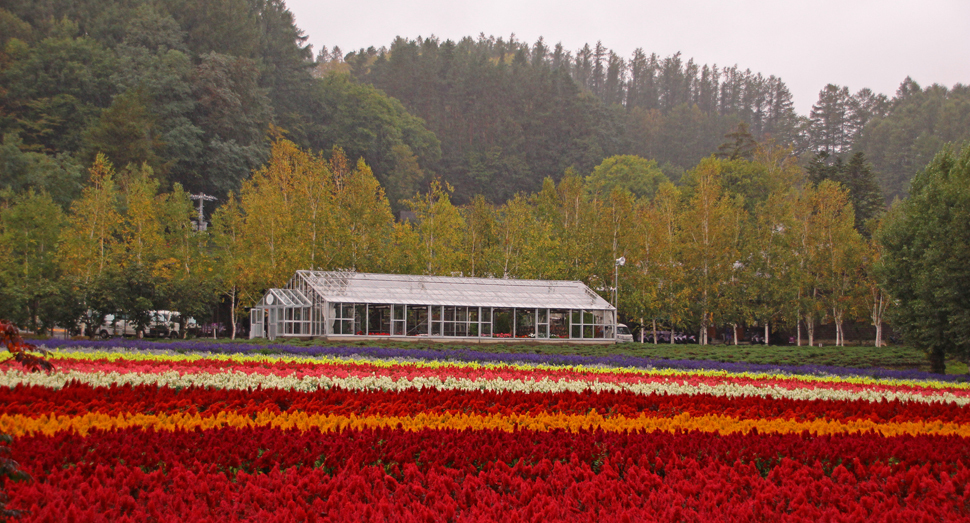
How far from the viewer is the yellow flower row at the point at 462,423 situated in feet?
27.9

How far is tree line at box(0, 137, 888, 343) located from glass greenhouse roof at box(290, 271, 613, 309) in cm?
427

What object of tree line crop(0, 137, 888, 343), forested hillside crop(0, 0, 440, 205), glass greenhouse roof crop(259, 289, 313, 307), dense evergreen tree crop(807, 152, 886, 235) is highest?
forested hillside crop(0, 0, 440, 205)

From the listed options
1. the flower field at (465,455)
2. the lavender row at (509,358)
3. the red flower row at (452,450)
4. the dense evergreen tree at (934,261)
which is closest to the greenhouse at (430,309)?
the lavender row at (509,358)

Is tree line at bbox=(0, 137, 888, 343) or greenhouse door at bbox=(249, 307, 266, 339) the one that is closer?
greenhouse door at bbox=(249, 307, 266, 339)

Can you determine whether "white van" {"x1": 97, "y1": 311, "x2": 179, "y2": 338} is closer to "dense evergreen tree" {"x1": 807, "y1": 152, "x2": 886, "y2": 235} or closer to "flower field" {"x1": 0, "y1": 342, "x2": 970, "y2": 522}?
"flower field" {"x1": 0, "y1": 342, "x2": 970, "y2": 522}

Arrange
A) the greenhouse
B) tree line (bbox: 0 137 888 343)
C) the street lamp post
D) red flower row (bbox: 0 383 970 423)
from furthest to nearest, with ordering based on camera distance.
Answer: tree line (bbox: 0 137 888 343) → the street lamp post → the greenhouse → red flower row (bbox: 0 383 970 423)

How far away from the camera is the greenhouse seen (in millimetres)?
35531

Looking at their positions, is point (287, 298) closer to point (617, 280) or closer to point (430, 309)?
point (430, 309)

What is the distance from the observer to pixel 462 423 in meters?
9.53

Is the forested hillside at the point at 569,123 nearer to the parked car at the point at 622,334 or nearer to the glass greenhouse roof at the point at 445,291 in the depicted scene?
the parked car at the point at 622,334

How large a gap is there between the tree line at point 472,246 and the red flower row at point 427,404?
26.3 metres

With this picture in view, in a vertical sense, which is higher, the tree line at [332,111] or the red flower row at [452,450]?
the tree line at [332,111]

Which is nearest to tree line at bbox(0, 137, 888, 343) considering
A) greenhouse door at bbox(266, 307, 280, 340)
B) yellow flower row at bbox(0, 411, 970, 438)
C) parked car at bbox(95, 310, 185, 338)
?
parked car at bbox(95, 310, 185, 338)

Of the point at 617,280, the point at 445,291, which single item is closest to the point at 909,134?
the point at 617,280
